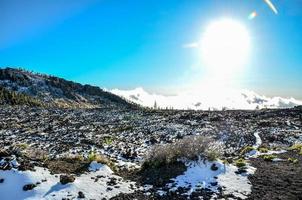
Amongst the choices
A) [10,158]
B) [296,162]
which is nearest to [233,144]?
[296,162]

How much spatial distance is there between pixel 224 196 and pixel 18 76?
180 m

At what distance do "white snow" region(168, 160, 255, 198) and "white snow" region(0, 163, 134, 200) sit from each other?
346 cm

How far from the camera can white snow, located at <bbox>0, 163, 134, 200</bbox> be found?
55.9 feet

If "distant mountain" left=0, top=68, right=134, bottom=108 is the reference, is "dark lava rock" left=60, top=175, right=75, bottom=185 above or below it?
below

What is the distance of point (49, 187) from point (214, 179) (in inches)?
375

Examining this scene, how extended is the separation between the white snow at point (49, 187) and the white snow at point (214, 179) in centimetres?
346

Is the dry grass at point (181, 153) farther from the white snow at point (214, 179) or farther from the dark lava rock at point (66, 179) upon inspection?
the dark lava rock at point (66, 179)

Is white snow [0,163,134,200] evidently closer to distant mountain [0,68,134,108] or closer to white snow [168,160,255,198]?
white snow [168,160,255,198]

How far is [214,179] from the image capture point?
2055 centimetres

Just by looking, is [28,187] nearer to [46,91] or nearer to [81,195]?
[81,195]

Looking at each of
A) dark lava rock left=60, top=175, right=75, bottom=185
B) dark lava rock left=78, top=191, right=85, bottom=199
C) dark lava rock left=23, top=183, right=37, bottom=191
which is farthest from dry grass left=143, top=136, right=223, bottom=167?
dark lava rock left=23, top=183, right=37, bottom=191

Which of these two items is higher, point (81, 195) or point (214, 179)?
point (214, 179)

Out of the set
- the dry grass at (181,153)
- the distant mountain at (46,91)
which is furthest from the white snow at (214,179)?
the distant mountain at (46,91)

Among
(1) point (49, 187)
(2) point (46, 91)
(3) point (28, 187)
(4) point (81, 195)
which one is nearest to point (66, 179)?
(1) point (49, 187)
